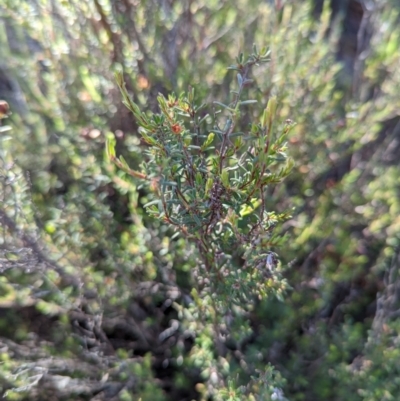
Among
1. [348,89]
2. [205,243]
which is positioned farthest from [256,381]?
[348,89]

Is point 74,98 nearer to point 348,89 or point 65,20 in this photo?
point 65,20

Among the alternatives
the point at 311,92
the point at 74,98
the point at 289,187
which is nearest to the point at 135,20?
the point at 74,98

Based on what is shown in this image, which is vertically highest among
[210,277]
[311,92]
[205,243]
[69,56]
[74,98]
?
[69,56]

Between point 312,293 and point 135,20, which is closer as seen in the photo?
point 135,20

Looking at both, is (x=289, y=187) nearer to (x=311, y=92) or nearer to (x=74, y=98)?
(x=311, y=92)

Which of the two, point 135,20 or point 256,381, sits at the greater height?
point 135,20

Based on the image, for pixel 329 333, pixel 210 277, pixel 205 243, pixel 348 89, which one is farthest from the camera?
pixel 348 89

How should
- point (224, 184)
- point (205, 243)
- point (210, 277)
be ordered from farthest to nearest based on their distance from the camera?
point (210, 277) < point (205, 243) < point (224, 184)
